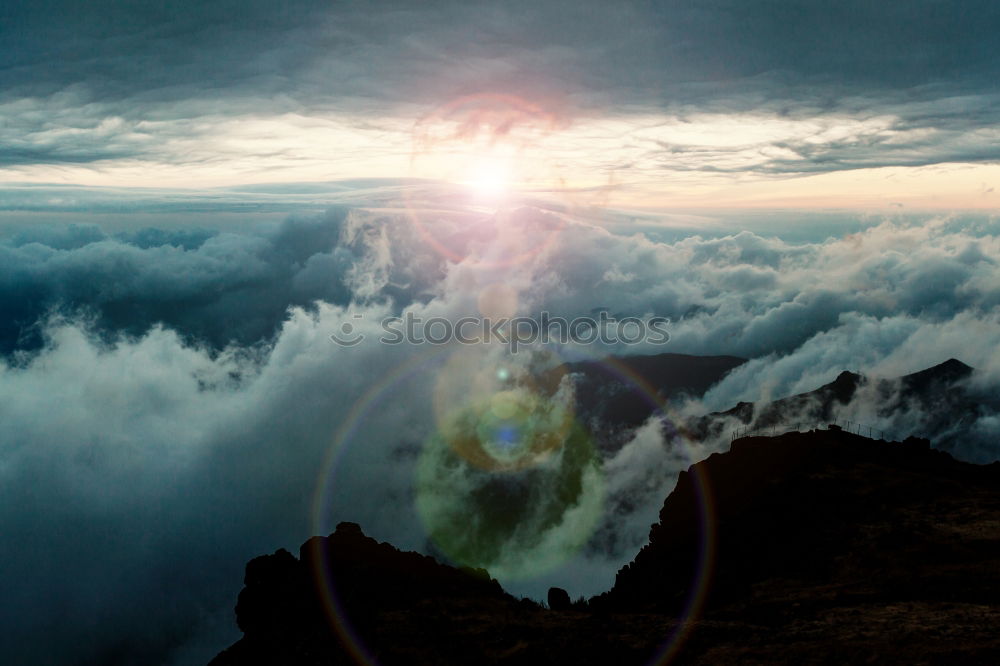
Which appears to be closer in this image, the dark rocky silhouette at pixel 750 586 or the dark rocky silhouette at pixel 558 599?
the dark rocky silhouette at pixel 750 586

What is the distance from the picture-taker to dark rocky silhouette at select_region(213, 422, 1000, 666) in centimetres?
2002

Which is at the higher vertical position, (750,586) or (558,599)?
(750,586)

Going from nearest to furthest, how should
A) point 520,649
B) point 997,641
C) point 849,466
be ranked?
point 997,641 < point 520,649 < point 849,466

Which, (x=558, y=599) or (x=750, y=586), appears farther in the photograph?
(x=558, y=599)

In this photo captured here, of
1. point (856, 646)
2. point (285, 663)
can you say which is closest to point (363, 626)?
point (285, 663)

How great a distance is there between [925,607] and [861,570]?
474 cm

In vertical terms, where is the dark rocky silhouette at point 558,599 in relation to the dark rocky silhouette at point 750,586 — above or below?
below

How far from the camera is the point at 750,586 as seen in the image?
87.6 ft

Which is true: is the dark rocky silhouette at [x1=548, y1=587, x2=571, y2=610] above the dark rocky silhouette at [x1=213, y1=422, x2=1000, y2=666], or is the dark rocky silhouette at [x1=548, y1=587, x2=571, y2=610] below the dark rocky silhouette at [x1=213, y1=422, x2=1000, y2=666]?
below

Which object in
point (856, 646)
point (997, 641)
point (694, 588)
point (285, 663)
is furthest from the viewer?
point (694, 588)

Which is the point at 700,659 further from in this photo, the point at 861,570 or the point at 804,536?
the point at 804,536

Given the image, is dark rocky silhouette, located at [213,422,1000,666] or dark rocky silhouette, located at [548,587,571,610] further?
dark rocky silhouette, located at [548,587,571,610]

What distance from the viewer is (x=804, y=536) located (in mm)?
29891

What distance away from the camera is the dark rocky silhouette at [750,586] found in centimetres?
2002
